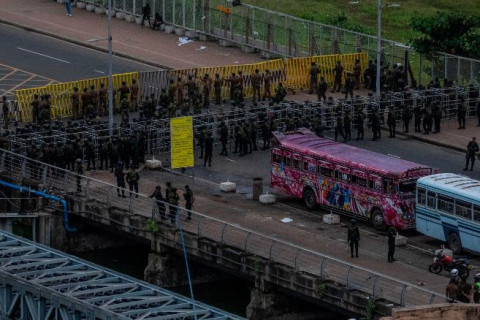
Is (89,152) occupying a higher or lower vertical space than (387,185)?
lower

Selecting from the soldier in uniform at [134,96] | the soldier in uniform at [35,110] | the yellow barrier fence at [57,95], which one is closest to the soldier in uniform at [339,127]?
the soldier in uniform at [134,96]

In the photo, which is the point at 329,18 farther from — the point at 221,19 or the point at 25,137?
the point at 25,137

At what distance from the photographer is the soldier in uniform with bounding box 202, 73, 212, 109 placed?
98.1m

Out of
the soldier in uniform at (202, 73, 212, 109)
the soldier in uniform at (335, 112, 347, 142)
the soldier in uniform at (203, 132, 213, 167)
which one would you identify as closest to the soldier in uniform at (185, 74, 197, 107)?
the soldier in uniform at (202, 73, 212, 109)

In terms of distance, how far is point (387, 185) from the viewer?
7675cm

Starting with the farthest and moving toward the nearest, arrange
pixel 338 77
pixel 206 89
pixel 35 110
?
pixel 338 77
pixel 206 89
pixel 35 110

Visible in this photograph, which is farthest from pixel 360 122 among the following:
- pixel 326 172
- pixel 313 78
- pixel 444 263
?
pixel 444 263

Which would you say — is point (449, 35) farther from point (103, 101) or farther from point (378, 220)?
point (378, 220)

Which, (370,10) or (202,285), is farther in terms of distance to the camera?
(370,10)

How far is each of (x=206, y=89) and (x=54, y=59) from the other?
45.5 ft

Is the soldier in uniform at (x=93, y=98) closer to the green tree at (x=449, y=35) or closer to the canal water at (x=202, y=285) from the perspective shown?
the canal water at (x=202, y=285)

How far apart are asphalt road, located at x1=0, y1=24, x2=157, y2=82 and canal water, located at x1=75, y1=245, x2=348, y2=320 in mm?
25576

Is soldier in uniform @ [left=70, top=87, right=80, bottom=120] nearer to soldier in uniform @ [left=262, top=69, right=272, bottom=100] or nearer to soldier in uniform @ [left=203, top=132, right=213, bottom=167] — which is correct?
soldier in uniform @ [left=262, top=69, right=272, bottom=100]

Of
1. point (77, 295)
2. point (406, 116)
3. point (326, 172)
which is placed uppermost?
point (77, 295)
